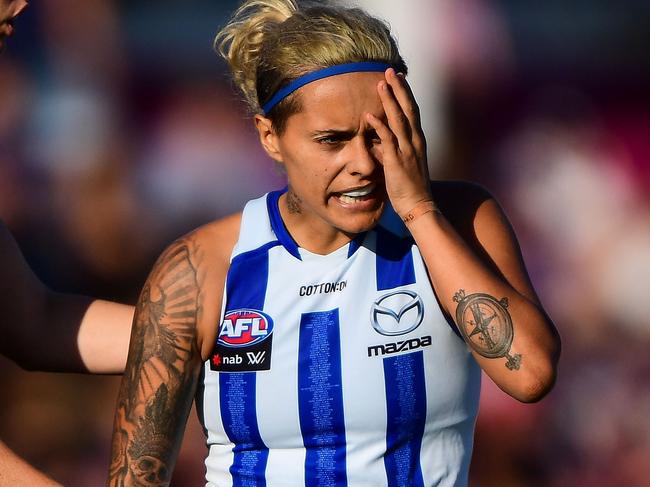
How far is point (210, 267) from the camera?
8.24 ft

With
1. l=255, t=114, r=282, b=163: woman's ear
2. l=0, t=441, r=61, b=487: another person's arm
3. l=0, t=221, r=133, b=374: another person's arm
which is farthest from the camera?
l=0, t=221, r=133, b=374: another person's arm

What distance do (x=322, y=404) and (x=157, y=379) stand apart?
390 millimetres

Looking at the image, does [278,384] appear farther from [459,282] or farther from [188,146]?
[188,146]

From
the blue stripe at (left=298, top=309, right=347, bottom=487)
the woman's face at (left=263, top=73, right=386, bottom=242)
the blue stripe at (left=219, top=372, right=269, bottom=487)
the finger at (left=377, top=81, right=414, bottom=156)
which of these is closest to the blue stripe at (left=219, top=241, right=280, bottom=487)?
the blue stripe at (left=219, top=372, right=269, bottom=487)

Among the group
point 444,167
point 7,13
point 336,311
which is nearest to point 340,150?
point 336,311

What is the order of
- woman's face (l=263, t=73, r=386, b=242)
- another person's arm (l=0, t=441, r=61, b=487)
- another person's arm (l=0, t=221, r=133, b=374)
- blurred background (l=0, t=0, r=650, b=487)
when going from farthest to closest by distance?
blurred background (l=0, t=0, r=650, b=487) < another person's arm (l=0, t=221, r=133, b=374) < woman's face (l=263, t=73, r=386, b=242) < another person's arm (l=0, t=441, r=61, b=487)

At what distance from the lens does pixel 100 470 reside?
16.7 feet

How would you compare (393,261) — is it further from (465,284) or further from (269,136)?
(269,136)

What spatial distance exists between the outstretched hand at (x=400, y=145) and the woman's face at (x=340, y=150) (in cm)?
4

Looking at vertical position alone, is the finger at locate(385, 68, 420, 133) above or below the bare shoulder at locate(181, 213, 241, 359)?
above

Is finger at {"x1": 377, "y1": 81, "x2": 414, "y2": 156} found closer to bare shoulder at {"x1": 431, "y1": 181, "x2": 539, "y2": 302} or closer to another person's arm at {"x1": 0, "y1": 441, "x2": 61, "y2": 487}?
bare shoulder at {"x1": 431, "y1": 181, "x2": 539, "y2": 302}

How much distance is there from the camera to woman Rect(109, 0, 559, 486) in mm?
2336

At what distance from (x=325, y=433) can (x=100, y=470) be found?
9.67ft

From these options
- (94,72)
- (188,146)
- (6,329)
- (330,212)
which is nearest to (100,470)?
(188,146)
